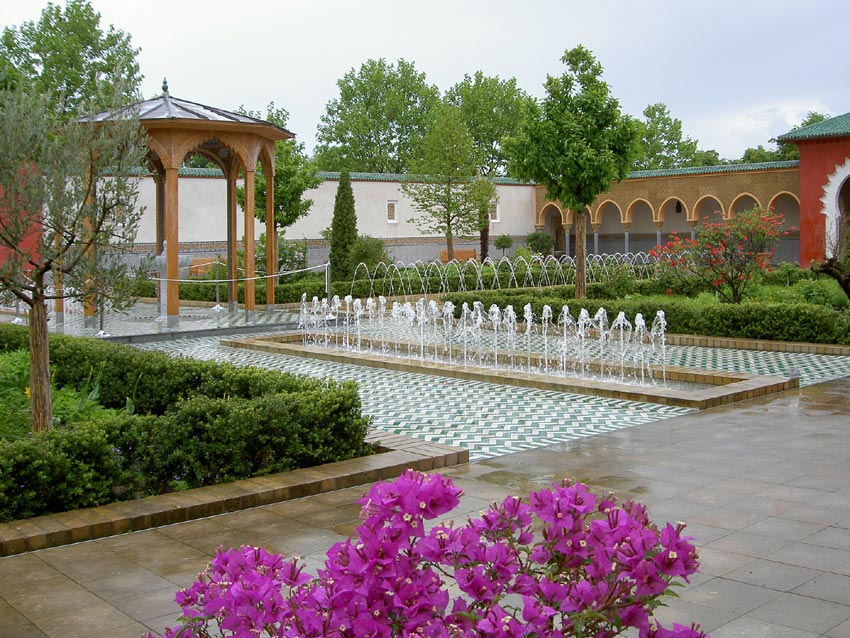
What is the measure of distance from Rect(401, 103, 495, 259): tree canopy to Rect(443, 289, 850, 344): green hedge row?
37.5 feet

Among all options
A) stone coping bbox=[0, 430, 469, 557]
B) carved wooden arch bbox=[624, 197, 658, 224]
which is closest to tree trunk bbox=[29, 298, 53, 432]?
stone coping bbox=[0, 430, 469, 557]

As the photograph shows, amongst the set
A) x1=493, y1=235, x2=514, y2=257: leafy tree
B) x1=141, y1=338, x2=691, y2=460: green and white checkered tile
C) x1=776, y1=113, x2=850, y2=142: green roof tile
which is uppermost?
x1=776, y1=113, x2=850, y2=142: green roof tile

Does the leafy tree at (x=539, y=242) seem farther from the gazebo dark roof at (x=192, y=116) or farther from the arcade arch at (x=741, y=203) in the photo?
the gazebo dark roof at (x=192, y=116)

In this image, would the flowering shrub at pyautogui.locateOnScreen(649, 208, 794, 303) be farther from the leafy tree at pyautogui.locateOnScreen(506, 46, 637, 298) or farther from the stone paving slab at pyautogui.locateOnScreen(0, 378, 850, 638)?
the stone paving slab at pyautogui.locateOnScreen(0, 378, 850, 638)

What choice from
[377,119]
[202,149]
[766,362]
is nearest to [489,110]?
[377,119]

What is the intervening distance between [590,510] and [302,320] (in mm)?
12713

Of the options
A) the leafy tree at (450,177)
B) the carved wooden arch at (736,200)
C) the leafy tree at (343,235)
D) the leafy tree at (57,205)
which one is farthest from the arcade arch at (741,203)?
the leafy tree at (57,205)

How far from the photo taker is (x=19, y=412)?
6.07 m

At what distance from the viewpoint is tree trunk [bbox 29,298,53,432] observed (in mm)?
5137

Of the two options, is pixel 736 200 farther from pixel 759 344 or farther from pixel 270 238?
pixel 759 344

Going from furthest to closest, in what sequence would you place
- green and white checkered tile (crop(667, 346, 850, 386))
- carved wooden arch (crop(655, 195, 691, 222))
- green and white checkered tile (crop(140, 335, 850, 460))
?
carved wooden arch (crop(655, 195, 691, 222)) → green and white checkered tile (crop(667, 346, 850, 386)) → green and white checkered tile (crop(140, 335, 850, 460))

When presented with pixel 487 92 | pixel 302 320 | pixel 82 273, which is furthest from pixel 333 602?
pixel 487 92

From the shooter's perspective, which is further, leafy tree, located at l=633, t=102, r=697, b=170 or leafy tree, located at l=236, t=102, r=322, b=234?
A: leafy tree, located at l=633, t=102, r=697, b=170

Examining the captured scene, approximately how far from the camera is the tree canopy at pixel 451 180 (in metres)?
24.4
